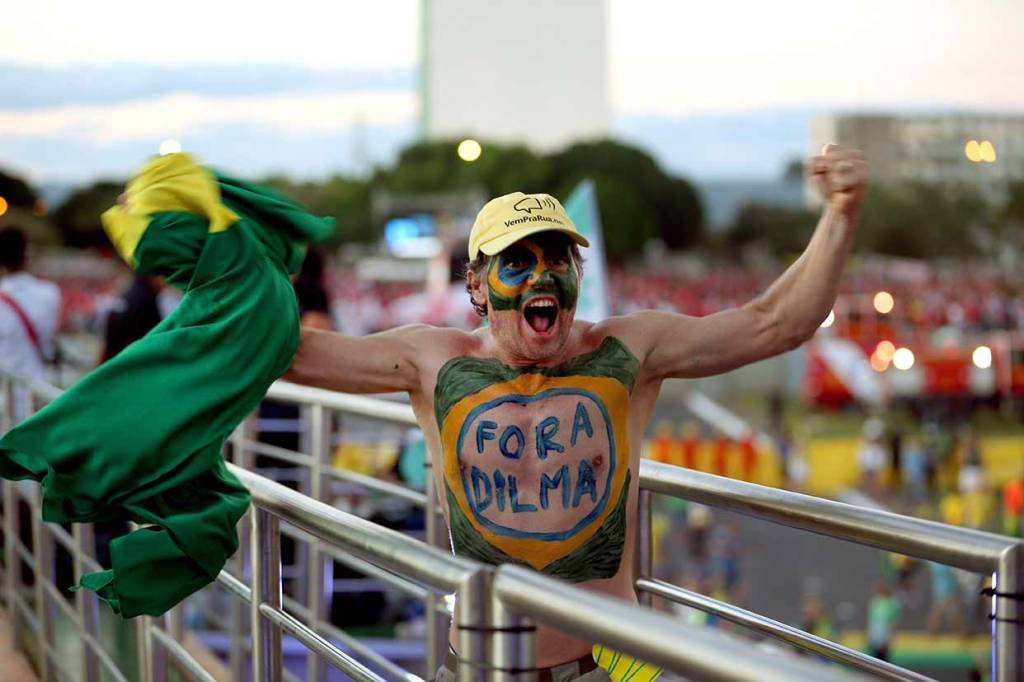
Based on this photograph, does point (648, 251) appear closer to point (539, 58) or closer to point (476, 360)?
point (539, 58)

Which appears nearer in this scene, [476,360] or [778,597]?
[476,360]

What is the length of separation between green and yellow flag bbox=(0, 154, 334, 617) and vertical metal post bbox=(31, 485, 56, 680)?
1.95 metres

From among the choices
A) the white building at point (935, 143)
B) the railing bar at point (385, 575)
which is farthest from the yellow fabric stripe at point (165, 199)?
the white building at point (935, 143)

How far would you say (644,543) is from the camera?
326 centimetres

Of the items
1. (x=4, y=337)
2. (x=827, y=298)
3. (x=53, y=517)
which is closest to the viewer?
(x=53, y=517)

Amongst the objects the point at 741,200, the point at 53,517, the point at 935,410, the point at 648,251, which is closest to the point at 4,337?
the point at 53,517

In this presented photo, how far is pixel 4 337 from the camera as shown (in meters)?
6.17

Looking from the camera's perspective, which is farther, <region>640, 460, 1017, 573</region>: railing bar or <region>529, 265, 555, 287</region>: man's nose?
<region>529, 265, 555, 287</region>: man's nose

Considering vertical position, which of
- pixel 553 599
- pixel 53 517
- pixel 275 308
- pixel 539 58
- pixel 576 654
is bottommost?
pixel 576 654

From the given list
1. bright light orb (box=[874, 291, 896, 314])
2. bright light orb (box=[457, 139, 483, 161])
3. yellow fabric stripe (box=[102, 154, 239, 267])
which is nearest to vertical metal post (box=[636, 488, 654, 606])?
yellow fabric stripe (box=[102, 154, 239, 267])

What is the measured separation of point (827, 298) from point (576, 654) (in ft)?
2.96

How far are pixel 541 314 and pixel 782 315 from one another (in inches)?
20.4

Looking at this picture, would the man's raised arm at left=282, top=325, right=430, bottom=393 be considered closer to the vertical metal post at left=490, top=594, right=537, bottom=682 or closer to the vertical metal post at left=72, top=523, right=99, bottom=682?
the vertical metal post at left=490, top=594, right=537, bottom=682

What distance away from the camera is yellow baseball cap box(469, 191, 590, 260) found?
2.74m
